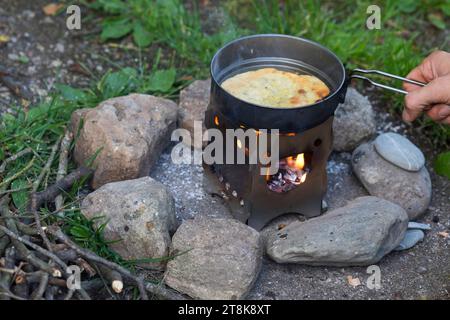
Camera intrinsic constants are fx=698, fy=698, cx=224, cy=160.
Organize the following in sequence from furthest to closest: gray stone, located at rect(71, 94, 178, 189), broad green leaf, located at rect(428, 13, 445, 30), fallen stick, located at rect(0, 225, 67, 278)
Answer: broad green leaf, located at rect(428, 13, 445, 30)
gray stone, located at rect(71, 94, 178, 189)
fallen stick, located at rect(0, 225, 67, 278)

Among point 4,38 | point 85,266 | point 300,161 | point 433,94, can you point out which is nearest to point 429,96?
point 433,94

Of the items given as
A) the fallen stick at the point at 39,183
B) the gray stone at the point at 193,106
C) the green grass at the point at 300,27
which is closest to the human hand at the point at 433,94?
the green grass at the point at 300,27

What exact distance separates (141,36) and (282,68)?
1336 millimetres

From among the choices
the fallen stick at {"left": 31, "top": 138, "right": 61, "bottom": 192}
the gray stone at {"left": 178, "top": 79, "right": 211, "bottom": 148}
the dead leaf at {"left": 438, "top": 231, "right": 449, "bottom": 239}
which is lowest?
the dead leaf at {"left": 438, "top": 231, "right": 449, "bottom": 239}

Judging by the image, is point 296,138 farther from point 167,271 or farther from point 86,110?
point 86,110

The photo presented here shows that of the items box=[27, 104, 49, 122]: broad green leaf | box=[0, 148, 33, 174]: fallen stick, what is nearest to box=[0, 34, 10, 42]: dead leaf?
box=[27, 104, 49, 122]: broad green leaf

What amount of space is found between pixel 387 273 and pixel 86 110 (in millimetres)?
1716

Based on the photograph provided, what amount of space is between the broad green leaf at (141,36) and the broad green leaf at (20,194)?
145cm

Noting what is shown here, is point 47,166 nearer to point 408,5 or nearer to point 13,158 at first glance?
point 13,158

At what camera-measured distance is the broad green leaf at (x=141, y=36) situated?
446 centimetres

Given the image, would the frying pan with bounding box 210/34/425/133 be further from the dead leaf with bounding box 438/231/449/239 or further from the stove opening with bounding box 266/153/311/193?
the dead leaf with bounding box 438/231/449/239

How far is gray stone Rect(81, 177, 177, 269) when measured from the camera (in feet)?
10.0

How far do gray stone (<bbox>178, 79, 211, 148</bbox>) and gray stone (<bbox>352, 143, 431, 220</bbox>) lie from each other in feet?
2.93
